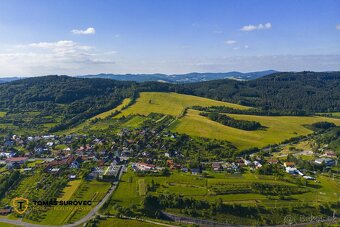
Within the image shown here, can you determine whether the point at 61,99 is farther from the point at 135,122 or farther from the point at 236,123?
the point at 236,123

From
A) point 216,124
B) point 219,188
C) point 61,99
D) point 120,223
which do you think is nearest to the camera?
point 120,223

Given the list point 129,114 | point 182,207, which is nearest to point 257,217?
point 182,207

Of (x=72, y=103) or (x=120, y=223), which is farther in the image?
(x=72, y=103)

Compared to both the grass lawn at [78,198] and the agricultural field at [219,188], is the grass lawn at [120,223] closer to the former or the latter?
the agricultural field at [219,188]

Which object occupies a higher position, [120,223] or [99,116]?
[99,116]

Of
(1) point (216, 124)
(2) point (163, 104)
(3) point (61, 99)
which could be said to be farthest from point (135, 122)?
(3) point (61, 99)

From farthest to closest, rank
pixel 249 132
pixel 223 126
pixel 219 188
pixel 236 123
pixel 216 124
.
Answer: pixel 216 124 < pixel 236 123 < pixel 223 126 < pixel 249 132 < pixel 219 188

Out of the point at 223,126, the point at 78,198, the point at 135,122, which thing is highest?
the point at 135,122
